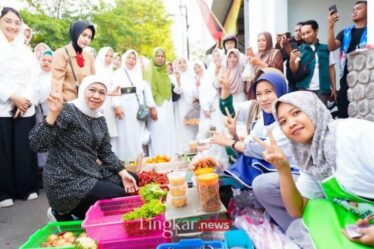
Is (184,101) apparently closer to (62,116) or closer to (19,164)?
(19,164)

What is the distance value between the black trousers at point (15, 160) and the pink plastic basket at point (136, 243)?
87.1 inches

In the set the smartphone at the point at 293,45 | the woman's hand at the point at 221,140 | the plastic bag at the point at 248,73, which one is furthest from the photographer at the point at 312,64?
the woman's hand at the point at 221,140

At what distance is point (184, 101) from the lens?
607 cm

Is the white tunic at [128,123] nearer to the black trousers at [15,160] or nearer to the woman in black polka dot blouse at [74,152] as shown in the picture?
the black trousers at [15,160]

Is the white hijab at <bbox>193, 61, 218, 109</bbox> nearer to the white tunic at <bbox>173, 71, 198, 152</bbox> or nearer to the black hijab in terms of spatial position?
the white tunic at <bbox>173, 71, 198, 152</bbox>

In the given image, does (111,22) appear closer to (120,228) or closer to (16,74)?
(16,74)

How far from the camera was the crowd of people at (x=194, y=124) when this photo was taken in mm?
1801

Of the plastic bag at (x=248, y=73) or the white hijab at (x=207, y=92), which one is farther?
the white hijab at (x=207, y=92)

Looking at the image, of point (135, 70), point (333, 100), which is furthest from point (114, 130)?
point (333, 100)

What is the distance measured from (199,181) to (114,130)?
318 cm

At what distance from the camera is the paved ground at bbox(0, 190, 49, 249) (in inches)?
114

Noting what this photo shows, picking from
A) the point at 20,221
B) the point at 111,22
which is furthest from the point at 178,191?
the point at 111,22

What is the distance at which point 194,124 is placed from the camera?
5.94m

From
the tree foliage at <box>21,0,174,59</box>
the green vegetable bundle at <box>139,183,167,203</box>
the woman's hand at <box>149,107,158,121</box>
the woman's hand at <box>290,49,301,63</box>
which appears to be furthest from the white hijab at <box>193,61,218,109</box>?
the tree foliage at <box>21,0,174,59</box>
